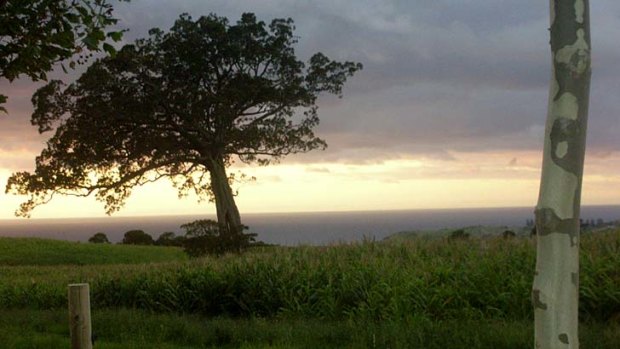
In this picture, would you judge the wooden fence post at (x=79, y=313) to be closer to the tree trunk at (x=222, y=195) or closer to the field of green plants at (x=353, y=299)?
the field of green plants at (x=353, y=299)

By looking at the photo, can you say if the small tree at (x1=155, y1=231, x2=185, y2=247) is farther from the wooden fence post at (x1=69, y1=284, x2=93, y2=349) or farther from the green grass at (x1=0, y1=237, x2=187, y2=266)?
the wooden fence post at (x1=69, y1=284, x2=93, y2=349)

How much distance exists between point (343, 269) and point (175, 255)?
19.0 m

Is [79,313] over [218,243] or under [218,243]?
over

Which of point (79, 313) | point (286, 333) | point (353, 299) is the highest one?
point (79, 313)

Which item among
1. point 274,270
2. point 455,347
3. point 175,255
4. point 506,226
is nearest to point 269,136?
point 175,255

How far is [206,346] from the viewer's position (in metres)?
9.60

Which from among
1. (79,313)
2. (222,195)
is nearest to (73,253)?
(222,195)

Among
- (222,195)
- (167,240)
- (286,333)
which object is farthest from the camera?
(167,240)

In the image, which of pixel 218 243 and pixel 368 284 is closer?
pixel 368 284

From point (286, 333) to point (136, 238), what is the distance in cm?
3119

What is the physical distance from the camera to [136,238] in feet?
128

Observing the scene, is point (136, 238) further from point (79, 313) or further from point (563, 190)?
point (563, 190)

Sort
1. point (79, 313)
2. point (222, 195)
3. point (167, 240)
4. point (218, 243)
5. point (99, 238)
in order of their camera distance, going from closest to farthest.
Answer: point (79, 313) → point (218, 243) → point (222, 195) → point (167, 240) → point (99, 238)

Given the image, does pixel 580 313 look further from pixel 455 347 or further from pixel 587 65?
pixel 587 65
